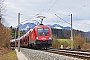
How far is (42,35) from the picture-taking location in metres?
Answer: 33.8

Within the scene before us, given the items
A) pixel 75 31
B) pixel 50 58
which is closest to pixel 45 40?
pixel 50 58

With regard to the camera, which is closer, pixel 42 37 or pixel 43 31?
pixel 42 37

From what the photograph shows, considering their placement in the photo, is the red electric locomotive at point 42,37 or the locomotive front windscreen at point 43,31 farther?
the locomotive front windscreen at point 43,31

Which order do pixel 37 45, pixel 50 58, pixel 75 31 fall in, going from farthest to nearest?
pixel 75 31, pixel 37 45, pixel 50 58

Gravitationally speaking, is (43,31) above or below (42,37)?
above

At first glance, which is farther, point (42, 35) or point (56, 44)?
point (56, 44)

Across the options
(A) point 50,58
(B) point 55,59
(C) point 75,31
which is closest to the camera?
(B) point 55,59

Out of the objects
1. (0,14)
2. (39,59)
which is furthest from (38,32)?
(39,59)

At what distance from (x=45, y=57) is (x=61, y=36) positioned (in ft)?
386

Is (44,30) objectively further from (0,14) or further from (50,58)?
(50,58)

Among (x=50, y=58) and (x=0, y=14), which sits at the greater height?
(x=0, y=14)

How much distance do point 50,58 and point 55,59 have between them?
2.96 feet

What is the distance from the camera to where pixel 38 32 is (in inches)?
1332

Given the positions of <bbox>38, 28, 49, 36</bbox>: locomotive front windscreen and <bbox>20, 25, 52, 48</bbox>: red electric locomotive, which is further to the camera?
<bbox>38, 28, 49, 36</bbox>: locomotive front windscreen
